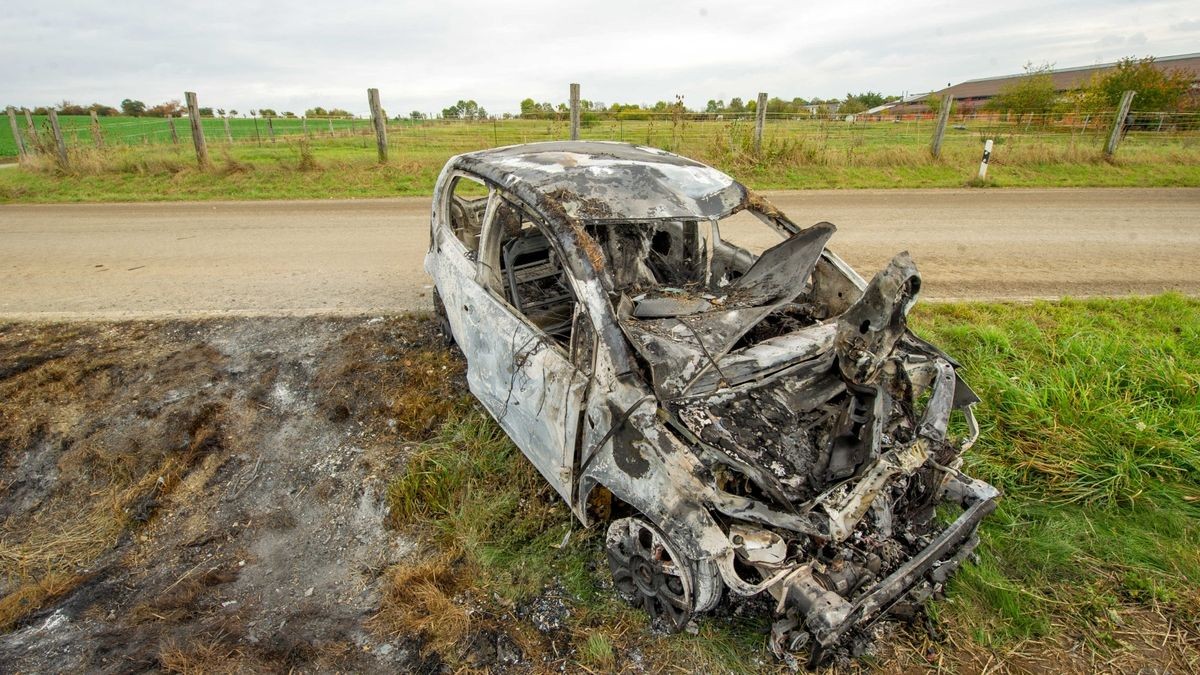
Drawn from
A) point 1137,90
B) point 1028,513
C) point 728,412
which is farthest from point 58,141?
point 1137,90

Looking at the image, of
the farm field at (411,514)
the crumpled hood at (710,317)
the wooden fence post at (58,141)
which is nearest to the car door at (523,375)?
the crumpled hood at (710,317)

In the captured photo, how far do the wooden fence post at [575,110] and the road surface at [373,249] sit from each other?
385 centimetres

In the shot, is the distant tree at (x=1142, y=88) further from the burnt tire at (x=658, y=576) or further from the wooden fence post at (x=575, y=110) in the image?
the burnt tire at (x=658, y=576)

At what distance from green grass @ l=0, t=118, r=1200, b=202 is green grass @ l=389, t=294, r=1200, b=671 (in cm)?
771

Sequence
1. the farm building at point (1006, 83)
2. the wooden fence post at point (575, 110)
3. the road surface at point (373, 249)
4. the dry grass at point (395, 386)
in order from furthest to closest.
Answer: the farm building at point (1006, 83), the wooden fence post at point (575, 110), the road surface at point (373, 249), the dry grass at point (395, 386)

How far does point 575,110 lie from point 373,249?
6104 millimetres

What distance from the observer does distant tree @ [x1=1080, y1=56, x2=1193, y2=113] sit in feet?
68.9

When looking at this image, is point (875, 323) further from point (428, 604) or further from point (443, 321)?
point (443, 321)

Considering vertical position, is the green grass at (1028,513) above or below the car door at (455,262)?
below

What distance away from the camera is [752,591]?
235 centimetres

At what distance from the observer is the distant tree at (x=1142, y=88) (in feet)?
68.9

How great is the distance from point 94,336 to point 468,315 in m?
3.84

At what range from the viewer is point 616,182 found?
3.54 metres

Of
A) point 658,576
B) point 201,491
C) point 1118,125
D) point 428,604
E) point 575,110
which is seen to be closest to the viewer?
point 658,576
